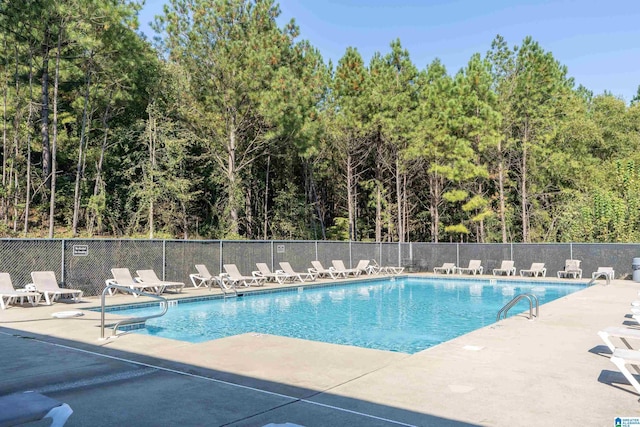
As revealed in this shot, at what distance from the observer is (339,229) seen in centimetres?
2933

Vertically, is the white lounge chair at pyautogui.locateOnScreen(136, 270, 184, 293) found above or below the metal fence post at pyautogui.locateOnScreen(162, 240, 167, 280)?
below

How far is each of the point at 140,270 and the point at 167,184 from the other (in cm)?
695

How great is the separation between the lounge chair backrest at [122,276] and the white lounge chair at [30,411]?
31.1ft

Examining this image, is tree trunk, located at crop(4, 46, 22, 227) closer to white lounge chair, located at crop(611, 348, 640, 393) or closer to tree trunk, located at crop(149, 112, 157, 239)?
tree trunk, located at crop(149, 112, 157, 239)

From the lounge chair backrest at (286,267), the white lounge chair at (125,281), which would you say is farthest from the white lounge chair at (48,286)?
the lounge chair backrest at (286,267)

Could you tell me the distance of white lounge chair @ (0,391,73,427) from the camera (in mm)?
2732

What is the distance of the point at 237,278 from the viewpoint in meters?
14.7

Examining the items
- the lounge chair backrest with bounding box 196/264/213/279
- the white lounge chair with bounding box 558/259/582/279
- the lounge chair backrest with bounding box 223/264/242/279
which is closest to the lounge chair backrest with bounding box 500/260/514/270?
the white lounge chair with bounding box 558/259/582/279

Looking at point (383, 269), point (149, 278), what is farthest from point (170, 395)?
point (383, 269)

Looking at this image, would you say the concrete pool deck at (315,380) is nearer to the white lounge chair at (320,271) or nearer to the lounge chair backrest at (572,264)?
the white lounge chair at (320,271)

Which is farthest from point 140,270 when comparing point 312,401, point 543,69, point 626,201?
point 543,69

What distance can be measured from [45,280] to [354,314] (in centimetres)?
683

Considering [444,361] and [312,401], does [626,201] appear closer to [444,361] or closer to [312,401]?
[444,361]

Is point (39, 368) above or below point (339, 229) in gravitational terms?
below
